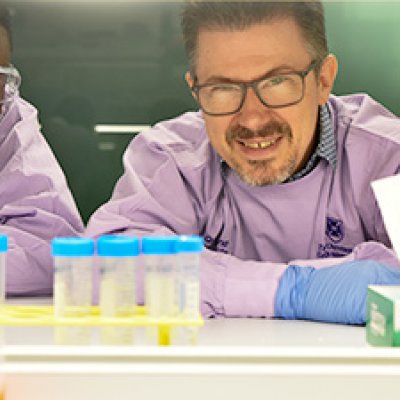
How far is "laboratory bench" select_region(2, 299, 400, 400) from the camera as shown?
0.97m

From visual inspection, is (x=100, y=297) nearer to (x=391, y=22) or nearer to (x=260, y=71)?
(x=260, y=71)

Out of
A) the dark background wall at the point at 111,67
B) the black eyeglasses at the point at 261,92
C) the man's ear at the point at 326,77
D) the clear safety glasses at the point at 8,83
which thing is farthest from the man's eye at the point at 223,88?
the dark background wall at the point at 111,67

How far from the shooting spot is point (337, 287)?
1.53 meters

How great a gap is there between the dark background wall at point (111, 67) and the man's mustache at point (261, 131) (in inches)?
28.8

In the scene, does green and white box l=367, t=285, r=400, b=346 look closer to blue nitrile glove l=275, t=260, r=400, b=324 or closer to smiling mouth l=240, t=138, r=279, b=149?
blue nitrile glove l=275, t=260, r=400, b=324

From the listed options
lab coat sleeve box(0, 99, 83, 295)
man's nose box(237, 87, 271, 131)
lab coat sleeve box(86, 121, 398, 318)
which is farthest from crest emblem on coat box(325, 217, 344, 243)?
lab coat sleeve box(0, 99, 83, 295)

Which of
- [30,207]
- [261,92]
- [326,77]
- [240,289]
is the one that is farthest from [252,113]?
[30,207]

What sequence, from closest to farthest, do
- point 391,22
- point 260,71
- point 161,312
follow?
point 161,312 < point 260,71 < point 391,22

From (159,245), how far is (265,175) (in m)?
0.99

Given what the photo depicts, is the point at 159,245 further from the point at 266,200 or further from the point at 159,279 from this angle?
the point at 266,200

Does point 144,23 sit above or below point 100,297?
above

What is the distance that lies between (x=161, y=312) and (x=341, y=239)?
1.04 meters

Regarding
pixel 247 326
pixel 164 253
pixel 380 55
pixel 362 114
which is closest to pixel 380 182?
pixel 164 253

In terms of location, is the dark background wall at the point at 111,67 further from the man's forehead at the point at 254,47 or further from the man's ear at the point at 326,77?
the man's forehead at the point at 254,47
